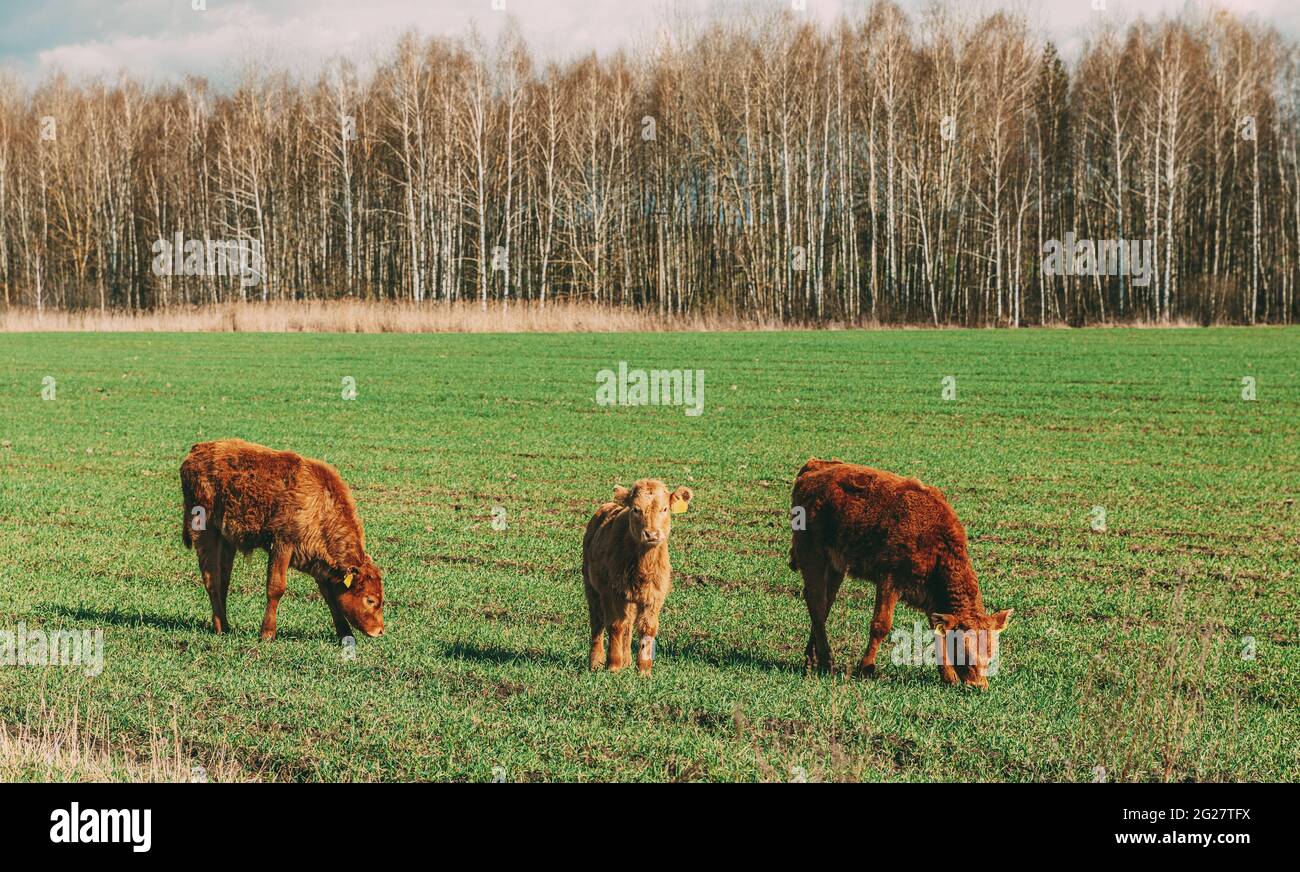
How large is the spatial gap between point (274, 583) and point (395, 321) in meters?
40.6

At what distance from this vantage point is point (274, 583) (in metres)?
8.38

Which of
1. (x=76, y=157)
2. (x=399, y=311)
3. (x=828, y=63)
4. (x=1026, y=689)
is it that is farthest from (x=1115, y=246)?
(x=76, y=157)

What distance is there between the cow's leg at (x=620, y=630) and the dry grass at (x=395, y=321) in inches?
1572

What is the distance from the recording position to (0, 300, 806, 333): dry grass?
4769 cm

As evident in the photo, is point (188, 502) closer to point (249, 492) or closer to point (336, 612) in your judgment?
point (249, 492)

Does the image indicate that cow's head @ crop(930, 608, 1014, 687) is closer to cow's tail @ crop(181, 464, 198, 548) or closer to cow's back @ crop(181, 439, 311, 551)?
cow's back @ crop(181, 439, 311, 551)

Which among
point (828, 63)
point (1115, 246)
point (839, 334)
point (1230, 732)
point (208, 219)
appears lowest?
point (1230, 732)

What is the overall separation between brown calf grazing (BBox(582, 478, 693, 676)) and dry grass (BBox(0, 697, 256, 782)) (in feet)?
7.95

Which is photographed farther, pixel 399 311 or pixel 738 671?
pixel 399 311

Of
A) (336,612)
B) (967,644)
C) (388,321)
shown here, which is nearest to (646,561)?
(967,644)

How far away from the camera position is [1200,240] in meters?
64.0

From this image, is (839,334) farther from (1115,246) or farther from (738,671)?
(738,671)
